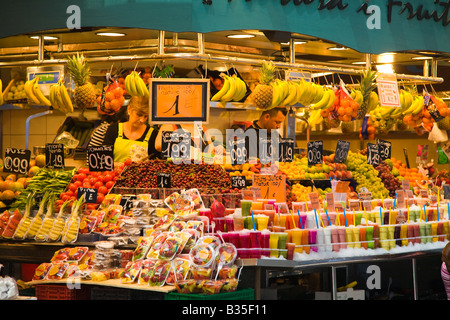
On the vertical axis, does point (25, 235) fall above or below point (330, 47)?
below

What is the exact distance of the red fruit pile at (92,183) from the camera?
19.6 ft

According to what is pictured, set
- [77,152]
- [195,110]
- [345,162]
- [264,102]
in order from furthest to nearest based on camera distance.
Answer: [77,152] < [345,162] < [264,102] < [195,110]

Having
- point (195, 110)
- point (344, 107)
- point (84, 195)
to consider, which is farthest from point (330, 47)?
point (84, 195)

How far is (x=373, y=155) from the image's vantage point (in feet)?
25.8

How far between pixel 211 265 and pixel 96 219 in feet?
5.02

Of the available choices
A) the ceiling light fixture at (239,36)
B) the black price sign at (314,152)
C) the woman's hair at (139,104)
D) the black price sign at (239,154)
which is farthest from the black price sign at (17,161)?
the black price sign at (314,152)

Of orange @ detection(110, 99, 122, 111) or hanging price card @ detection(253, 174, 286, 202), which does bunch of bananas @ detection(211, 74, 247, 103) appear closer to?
orange @ detection(110, 99, 122, 111)

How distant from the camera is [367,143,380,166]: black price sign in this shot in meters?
7.80

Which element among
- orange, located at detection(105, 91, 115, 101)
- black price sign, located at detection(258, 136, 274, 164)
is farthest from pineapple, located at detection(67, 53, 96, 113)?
black price sign, located at detection(258, 136, 274, 164)

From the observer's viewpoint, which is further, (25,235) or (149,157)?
(149,157)

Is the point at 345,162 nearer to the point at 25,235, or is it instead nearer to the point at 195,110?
the point at 195,110

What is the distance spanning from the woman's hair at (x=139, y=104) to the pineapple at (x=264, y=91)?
1.17 m
